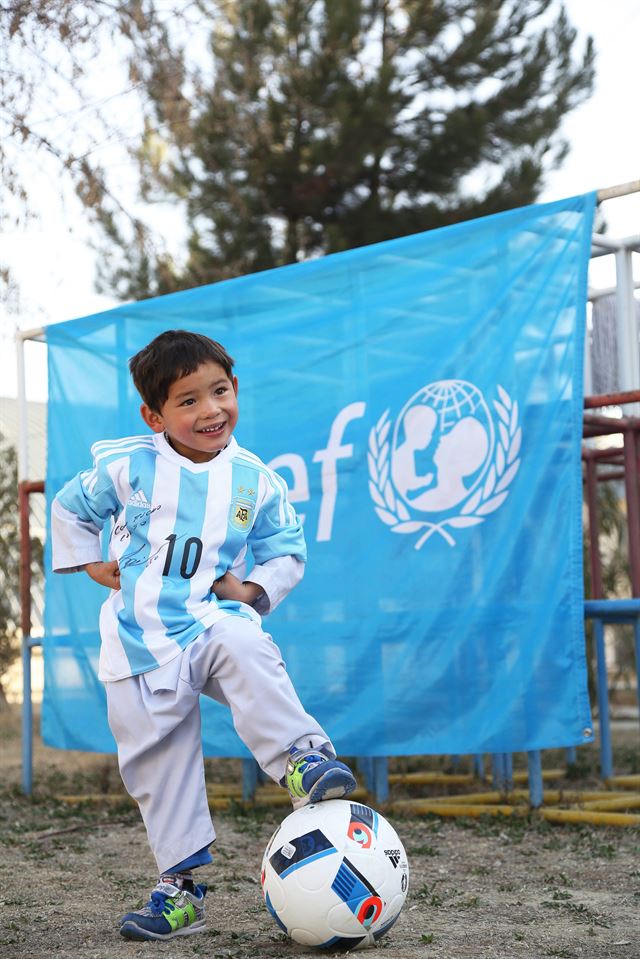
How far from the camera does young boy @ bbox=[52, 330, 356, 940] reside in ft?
8.75

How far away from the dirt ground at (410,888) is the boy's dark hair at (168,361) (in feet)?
4.06

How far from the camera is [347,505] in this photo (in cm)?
451

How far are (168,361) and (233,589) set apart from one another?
1.79 ft

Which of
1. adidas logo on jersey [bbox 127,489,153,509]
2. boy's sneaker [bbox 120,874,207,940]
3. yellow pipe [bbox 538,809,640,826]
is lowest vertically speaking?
yellow pipe [bbox 538,809,640,826]

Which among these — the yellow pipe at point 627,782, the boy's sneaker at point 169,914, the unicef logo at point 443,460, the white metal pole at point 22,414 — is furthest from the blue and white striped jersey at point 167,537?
the white metal pole at point 22,414

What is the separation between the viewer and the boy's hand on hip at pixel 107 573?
2832 millimetres

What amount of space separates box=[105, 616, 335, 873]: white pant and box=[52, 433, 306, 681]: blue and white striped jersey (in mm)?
51

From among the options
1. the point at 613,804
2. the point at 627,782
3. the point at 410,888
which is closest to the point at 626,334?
the point at 613,804

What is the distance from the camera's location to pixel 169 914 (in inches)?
106

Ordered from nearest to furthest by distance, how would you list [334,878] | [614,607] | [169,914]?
[334,878], [169,914], [614,607]

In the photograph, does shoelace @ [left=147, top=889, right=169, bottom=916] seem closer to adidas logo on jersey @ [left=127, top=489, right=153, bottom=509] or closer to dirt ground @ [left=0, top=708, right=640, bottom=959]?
dirt ground @ [left=0, top=708, right=640, bottom=959]

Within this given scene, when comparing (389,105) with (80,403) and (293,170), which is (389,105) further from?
(80,403)

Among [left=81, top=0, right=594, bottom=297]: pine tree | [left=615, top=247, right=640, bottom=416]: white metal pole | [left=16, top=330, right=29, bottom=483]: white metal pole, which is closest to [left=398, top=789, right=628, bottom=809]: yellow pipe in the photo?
[left=615, top=247, right=640, bottom=416]: white metal pole

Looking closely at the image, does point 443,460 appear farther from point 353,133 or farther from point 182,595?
point 353,133
